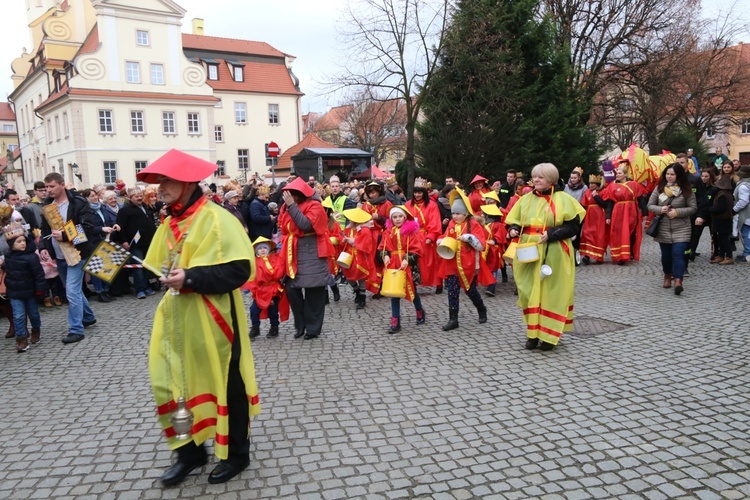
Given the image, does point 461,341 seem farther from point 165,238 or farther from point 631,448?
point 165,238

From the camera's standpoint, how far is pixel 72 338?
23.5ft

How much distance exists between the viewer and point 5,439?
434 centimetres

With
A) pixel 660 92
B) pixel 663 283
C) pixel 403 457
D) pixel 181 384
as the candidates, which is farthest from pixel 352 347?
pixel 660 92

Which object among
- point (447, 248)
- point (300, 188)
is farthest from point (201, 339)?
point (447, 248)

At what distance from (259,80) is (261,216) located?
134 feet

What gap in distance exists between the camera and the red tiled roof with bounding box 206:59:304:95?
46625 mm

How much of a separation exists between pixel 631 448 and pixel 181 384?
2.97 metres

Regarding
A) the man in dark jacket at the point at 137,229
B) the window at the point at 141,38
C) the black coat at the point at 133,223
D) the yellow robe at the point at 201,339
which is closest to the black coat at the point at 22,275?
the man in dark jacket at the point at 137,229

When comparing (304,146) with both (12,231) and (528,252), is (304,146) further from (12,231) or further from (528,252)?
(528,252)

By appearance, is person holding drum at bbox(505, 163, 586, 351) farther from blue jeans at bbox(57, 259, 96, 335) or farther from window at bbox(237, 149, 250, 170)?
window at bbox(237, 149, 250, 170)

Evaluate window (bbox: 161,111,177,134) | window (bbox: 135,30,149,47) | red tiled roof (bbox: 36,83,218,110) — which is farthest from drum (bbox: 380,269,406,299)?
window (bbox: 135,30,149,47)

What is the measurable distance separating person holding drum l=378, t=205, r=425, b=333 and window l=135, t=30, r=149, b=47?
1455 inches

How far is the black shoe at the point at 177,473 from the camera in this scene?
3518 mm

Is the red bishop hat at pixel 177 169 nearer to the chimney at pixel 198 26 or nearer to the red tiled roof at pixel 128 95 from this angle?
the red tiled roof at pixel 128 95
